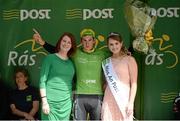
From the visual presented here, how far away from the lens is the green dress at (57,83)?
5.82 m

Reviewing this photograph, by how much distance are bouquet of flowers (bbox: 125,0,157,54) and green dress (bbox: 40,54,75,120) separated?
2.95 feet

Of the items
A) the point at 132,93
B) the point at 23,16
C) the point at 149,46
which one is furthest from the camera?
the point at 23,16

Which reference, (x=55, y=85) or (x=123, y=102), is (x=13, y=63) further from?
(x=123, y=102)

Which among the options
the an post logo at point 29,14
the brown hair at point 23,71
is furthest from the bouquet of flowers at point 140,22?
the brown hair at point 23,71

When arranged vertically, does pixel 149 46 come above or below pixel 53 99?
above

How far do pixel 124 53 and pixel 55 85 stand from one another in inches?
35.0

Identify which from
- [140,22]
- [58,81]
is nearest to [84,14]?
[140,22]

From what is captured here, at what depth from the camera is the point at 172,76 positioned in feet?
22.4

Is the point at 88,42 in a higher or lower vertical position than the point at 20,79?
higher

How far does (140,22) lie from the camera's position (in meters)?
6.12

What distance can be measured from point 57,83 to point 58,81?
3 cm

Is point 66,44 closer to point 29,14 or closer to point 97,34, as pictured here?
point 97,34

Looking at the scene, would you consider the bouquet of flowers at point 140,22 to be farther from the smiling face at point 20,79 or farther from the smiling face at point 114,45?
the smiling face at point 20,79

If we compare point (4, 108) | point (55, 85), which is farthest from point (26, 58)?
point (55, 85)
